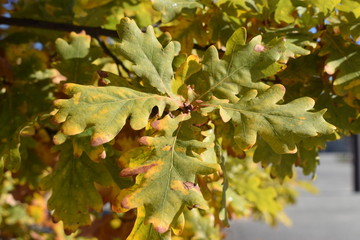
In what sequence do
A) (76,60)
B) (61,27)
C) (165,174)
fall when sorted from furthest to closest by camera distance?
(61,27), (76,60), (165,174)

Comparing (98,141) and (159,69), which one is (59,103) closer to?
(98,141)

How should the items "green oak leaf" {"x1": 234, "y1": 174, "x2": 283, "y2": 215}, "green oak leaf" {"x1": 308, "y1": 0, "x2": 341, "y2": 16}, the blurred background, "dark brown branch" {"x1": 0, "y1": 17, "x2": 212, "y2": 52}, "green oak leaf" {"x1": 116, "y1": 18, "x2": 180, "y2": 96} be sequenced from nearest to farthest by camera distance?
"green oak leaf" {"x1": 116, "y1": 18, "x2": 180, "y2": 96} < "green oak leaf" {"x1": 308, "y1": 0, "x2": 341, "y2": 16} < "dark brown branch" {"x1": 0, "y1": 17, "x2": 212, "y2": 52} < "green oak leaf" {"x1": 234, "y1": 174, "x2": 283, "y2": 215} < the blurred background

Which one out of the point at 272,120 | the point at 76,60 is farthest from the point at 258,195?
the point at 272,120

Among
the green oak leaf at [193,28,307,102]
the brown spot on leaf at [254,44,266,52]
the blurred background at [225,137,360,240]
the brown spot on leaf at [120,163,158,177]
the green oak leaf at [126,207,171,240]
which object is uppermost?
the brown spot on leaf at [254,44,266,52]

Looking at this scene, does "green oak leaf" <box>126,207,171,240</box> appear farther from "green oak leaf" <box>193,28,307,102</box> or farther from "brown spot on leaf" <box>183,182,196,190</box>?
"green oak leaf" <box>193,28,307,102</box>

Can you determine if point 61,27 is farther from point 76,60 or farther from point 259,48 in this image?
point 259,48

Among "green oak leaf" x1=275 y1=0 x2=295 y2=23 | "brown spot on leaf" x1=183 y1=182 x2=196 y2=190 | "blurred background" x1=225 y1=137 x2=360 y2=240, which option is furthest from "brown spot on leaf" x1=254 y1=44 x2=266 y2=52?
"blurred background" x1=225 y1=137 x2=360 y2=240

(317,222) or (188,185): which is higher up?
(188,185)

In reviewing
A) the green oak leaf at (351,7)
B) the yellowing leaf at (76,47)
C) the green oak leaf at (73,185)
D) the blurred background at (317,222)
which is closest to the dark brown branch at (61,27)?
the yellowing leaf at (76,47)
